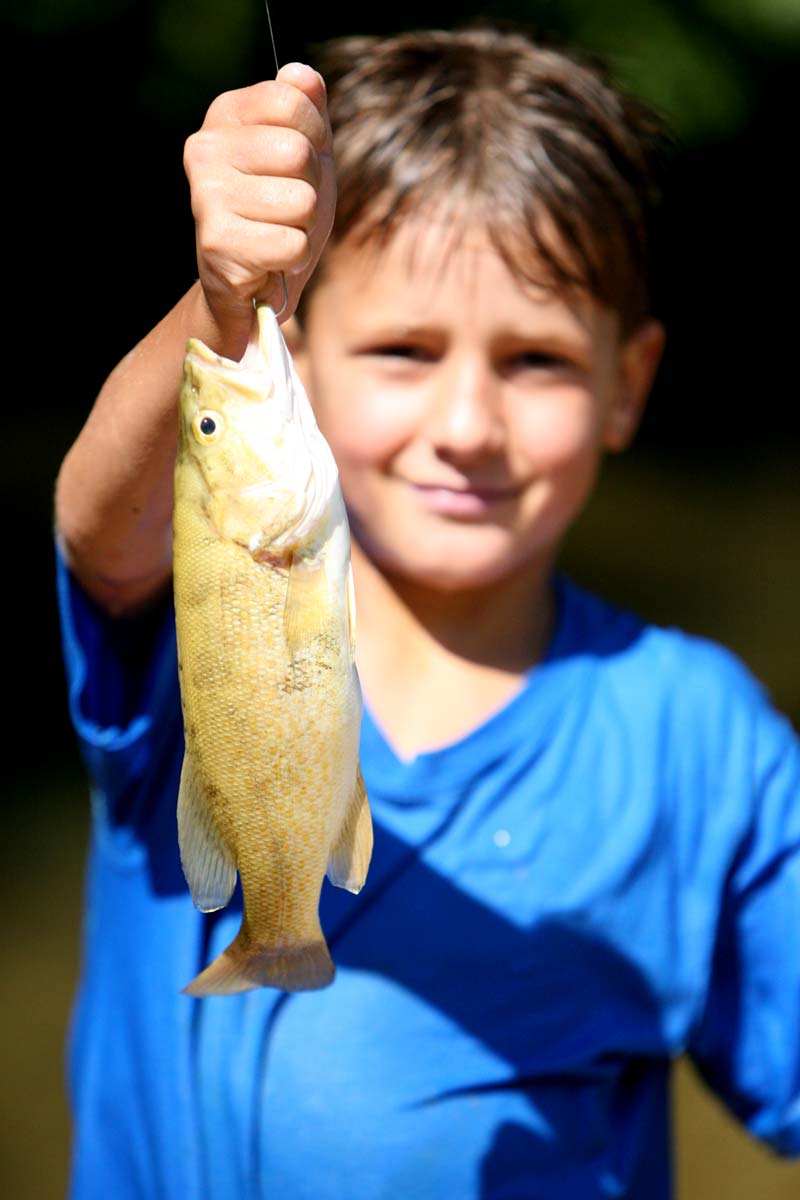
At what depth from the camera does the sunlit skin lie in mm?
1563

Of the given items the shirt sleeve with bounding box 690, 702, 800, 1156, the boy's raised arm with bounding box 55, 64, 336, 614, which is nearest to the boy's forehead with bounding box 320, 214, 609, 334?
the boy's raised arm with bounding box 55, 64, 336, 614

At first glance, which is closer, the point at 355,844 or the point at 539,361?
the point at 355,844

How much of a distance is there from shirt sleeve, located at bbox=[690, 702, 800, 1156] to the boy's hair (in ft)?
2.17

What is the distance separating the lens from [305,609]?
1035mm

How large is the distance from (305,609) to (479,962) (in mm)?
721

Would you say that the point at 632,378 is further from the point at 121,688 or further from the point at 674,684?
the point at 121,688

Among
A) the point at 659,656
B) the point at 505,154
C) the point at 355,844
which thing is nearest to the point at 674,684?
the point at 659,656

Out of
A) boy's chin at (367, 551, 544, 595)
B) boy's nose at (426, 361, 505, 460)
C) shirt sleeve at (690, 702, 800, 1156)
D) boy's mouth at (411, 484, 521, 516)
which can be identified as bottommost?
shirt sleeve at (690, 702, 800, 1156)

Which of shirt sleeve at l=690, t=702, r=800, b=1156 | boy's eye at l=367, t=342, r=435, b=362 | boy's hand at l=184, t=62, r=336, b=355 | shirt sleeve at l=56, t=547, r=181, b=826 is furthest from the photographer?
shirt sleeve at l=690, t=702, r=800, b=1156

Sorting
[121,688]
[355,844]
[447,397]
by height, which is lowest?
[121,688]

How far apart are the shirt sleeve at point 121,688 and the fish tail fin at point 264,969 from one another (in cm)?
45

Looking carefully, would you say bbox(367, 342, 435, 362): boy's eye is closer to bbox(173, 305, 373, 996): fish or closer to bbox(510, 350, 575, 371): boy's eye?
bbox(510, 350, 575, 371): boy's eye

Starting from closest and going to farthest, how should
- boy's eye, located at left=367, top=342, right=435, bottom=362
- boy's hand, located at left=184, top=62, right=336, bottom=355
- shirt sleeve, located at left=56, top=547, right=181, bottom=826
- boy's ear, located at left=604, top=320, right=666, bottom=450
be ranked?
boy's hand, located at left=184, top=62, right=336, bottom=355, shirt sleeve, located at left=56, top=547, right=181, bottom=826, boy's eye, located at left=367, top=342, right=435, bottom=362, boy's ear, located at left=604, top=320, right=666, bottom=450

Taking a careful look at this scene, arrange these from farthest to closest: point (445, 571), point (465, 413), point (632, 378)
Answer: point (632, 378) < point (445, 571) < point (465, 413)
